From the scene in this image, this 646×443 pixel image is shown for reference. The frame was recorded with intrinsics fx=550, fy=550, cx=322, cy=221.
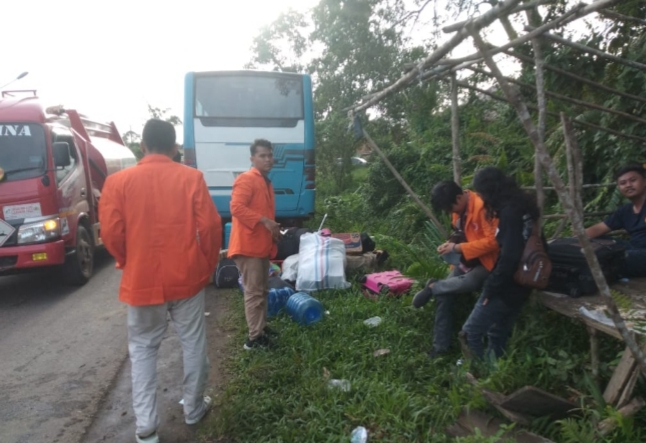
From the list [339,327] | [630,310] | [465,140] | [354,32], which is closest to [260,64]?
[354,32]

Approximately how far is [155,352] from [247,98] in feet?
19.7

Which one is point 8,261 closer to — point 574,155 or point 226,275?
point 226,275

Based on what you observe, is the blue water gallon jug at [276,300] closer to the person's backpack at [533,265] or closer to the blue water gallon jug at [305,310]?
the blue water gallon jug at [305,310]

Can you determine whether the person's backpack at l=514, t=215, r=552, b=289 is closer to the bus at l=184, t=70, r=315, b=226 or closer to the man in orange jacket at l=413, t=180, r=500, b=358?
the man in orange jacket at l=413, t=180, r=500, b=358

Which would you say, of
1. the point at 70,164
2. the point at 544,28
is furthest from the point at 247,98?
the point at 544,28

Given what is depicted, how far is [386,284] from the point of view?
18.5 feet

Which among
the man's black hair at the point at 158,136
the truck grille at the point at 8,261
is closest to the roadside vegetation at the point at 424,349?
the man's black hair at the point at 158,136

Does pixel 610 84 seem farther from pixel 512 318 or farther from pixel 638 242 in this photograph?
pixel 512 318

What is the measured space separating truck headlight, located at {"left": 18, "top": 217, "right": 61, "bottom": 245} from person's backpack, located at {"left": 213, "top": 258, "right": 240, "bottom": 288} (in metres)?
1.99

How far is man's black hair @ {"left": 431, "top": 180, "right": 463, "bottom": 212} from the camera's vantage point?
12.6 feet

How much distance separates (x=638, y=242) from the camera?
13.4ft

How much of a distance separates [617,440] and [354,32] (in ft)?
33.3

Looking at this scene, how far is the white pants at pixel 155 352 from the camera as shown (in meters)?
3.20

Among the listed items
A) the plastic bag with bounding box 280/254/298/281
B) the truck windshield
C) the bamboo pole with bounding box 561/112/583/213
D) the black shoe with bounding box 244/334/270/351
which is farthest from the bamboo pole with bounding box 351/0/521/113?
the truck windshield
